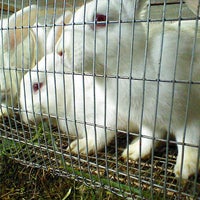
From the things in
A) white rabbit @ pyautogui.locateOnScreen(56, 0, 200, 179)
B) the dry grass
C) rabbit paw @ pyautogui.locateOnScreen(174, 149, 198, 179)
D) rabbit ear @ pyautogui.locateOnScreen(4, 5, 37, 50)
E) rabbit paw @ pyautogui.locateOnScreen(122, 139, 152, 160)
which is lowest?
the dry grass

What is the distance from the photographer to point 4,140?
5.78ft

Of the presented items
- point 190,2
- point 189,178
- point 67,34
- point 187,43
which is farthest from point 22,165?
point 190,2

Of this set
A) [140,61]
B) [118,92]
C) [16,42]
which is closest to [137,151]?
[118,92]

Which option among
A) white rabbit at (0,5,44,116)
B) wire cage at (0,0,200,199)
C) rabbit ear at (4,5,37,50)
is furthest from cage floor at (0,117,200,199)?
rabbit ear at (4,5,37,50)

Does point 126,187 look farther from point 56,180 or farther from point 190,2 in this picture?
point 190,2

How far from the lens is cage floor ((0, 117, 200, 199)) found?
1.11m

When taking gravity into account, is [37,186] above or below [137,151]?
below

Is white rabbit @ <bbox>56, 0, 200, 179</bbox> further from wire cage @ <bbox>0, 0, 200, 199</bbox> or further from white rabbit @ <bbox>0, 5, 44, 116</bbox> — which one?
white rabbit @ <bbox>0, 5, 44, 116</bbox>

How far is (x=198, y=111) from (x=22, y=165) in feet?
3.31

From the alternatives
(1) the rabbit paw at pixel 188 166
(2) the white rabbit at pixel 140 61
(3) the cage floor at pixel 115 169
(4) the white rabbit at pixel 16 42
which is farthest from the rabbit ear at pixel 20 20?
(1) the rabbit paw at pixel 188 166

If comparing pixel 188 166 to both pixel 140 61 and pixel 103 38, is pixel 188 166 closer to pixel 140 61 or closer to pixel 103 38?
pixel 140 61

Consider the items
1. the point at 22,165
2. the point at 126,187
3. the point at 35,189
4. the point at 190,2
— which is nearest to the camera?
the point at 190,2

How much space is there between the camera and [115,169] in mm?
1342

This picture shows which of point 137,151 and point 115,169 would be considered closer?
point 115,169
